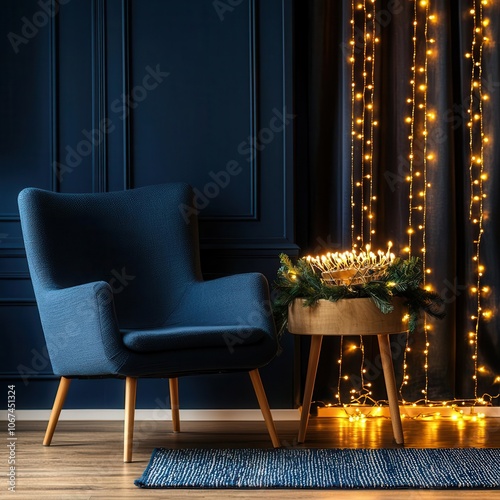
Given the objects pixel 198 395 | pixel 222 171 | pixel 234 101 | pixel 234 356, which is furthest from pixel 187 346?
pixel 234 101

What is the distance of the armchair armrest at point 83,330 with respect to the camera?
8.47ft

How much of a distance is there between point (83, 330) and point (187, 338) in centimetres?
35

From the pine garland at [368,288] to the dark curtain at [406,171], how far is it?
0.65 metres

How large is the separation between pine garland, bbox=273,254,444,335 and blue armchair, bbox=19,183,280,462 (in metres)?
0.11

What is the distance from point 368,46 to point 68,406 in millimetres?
2065

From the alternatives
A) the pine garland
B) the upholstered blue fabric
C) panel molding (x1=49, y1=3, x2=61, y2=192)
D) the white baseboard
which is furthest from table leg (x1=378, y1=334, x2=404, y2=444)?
panel molding (x1=49, y1=3, x2=61, y2=192)

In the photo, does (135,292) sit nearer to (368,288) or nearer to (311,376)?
(311,376)

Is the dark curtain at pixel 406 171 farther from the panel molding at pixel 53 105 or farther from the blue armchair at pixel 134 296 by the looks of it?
the panel molding at pixel 53 105

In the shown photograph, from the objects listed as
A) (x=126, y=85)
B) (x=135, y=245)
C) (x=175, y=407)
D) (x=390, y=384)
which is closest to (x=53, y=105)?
(x=126, y=85)

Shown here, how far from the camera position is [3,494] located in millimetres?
2221

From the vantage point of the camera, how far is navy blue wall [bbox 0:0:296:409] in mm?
3500

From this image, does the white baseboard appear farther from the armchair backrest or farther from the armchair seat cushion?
the armchair seat cushion

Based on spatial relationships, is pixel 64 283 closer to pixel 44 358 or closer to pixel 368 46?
pixel 44 358

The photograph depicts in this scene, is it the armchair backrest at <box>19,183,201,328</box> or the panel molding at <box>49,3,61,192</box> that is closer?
the armchair backrest at <box>19,183,201,328</box>
